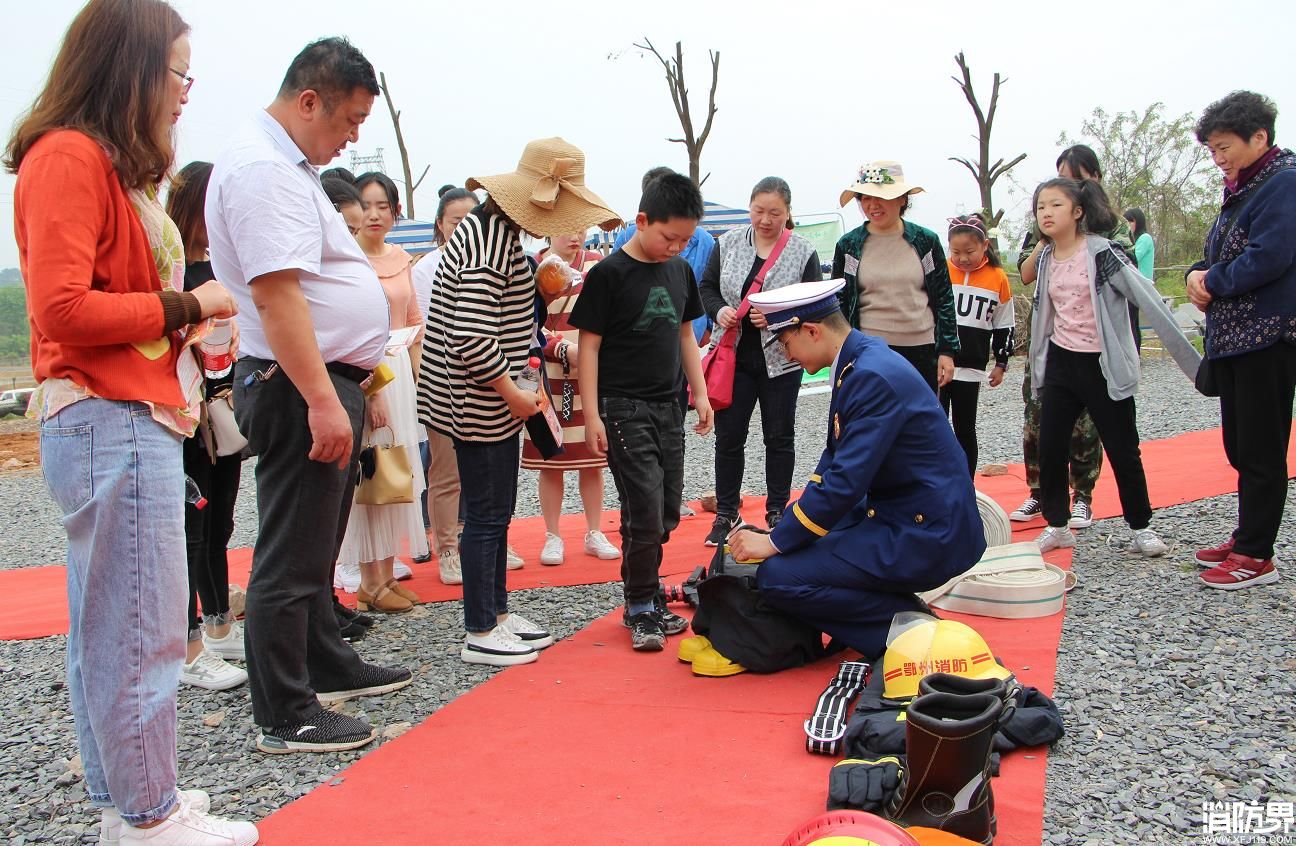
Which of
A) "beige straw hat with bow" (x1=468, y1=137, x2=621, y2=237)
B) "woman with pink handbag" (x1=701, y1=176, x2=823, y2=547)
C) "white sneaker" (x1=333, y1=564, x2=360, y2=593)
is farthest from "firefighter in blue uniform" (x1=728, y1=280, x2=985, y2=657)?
"white sneaker" (x1=333, y1=564, x2=360, y2=593)

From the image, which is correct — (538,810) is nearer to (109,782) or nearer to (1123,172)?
(109,782)

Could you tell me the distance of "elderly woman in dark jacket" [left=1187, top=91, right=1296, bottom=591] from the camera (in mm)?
3764

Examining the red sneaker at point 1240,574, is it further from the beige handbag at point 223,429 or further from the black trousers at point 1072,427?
the beige handbag at point 223,429

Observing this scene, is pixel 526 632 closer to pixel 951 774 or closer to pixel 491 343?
pixel 491 343

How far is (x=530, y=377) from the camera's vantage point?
3.48 meters

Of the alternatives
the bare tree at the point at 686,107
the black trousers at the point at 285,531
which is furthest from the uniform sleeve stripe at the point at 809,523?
the bare tree at the point at 686,107

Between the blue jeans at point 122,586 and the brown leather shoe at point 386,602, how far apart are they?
2.10m

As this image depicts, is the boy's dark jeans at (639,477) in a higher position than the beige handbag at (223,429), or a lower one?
lower

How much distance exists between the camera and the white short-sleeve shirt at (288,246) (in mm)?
2473

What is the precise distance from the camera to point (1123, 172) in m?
21.3

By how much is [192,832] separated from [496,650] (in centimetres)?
143

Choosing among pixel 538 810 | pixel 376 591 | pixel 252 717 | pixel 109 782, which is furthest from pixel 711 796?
pixel 376 591

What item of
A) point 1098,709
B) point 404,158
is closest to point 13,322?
point 404,158

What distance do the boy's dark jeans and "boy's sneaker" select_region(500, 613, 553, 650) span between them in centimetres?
35
